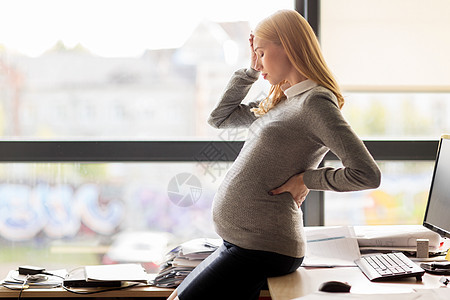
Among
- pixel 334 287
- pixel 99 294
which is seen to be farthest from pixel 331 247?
pixel 99 294

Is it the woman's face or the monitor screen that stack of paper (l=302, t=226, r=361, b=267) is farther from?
the woman's face

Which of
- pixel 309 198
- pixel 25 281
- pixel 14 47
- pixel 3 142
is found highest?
pixel 14 47

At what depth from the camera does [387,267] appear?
78.3 inches

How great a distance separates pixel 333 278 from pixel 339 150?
1.46 ft

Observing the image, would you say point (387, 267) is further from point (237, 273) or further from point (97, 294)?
point (97, 294)

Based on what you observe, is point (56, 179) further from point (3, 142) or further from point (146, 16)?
point (146, 16)

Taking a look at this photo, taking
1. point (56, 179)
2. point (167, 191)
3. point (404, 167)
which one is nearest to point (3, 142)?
point (56, 179)

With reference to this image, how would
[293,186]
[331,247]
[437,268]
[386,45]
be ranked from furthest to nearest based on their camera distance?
[386,45], [331,247], [437,268], [293,186]

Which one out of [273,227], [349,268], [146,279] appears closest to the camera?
[273,227]

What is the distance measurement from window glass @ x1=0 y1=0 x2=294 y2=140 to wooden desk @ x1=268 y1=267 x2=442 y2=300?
1.04 m

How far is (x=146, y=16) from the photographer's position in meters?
2.84

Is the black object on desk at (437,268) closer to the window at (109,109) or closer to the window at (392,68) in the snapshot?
the window at (392,68)

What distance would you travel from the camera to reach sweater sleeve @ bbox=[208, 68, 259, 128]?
2.26 m

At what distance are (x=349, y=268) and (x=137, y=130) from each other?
1245 millimetres
